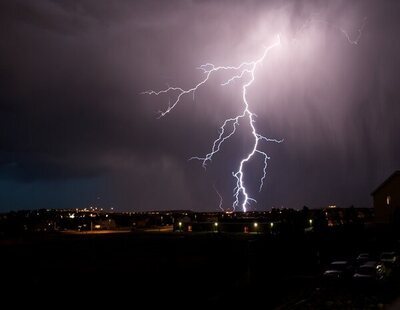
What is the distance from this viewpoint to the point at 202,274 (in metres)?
31.1

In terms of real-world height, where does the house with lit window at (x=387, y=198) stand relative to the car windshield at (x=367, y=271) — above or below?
above

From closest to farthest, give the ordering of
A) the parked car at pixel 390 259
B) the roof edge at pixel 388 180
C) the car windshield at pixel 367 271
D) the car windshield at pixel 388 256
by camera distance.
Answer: the car windshield at pixel 367 271 → the parked car at pixel 390 259 → the car windshield at pixel 388 256 → the roof edge at pixel 388 180

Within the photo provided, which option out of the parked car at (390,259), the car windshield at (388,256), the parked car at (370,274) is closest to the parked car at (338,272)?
the parked car at (370,274)

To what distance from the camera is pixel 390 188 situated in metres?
58.1

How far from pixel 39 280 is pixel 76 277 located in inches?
89.0

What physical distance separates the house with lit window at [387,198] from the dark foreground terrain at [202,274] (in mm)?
13611

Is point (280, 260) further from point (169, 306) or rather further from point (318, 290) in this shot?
point (169, 306)

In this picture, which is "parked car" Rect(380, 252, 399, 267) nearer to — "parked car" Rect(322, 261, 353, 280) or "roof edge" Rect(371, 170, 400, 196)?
"parked car" Rect(322, 261, 353, 280)

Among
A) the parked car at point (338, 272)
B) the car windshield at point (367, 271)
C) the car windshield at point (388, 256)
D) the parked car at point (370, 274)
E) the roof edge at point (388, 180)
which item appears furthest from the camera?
the roof edge at point (388, 180)

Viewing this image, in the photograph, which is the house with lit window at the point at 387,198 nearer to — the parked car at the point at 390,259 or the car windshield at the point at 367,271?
the parked car at the point at 390,259

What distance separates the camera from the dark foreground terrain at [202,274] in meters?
22.7

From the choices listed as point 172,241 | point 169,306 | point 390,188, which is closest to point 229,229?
point 172,241

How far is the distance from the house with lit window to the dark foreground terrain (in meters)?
13.6

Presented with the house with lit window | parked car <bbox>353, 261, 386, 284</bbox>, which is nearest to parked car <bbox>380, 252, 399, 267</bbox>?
parked car <bbox>353, 261, 386, 284</bbox>
